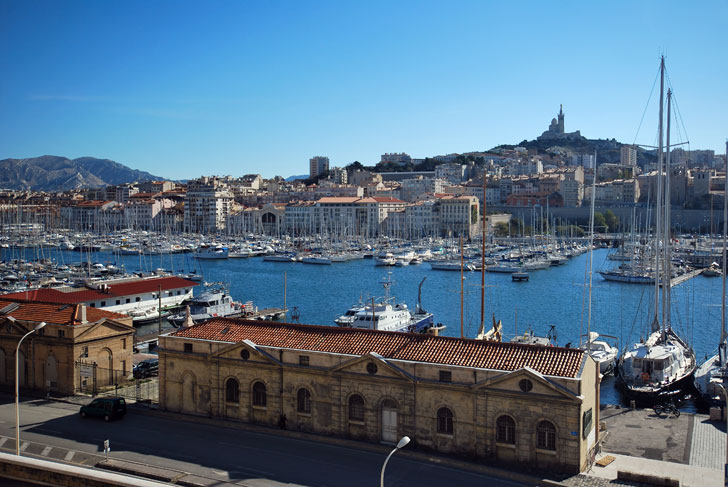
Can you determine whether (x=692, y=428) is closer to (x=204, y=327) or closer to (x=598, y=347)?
(x=598, y=347)

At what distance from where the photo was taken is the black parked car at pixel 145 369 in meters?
22.7

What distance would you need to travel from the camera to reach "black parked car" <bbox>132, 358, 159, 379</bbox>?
22719 millimetres

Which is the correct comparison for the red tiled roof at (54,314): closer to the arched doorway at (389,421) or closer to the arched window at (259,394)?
the arched window at (259,394)

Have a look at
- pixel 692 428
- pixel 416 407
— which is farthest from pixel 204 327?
pixel 692 428

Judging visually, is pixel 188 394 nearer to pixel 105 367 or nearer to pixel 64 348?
pixel 105 367

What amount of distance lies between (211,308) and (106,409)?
2209cm

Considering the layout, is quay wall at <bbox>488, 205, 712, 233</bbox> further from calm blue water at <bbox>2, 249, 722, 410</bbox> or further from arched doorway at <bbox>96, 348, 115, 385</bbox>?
arched doorway at <bbox>96, 348, 115, 385</bbox>

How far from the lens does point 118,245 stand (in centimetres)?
9488

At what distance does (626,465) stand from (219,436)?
29.6 feet

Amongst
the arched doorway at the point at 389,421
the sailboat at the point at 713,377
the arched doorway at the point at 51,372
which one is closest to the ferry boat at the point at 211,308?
the arched doorway at the point at 51,372

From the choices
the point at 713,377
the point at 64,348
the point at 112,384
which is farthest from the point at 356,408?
the point at 713,377

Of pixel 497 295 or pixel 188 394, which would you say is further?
pixel 497 295

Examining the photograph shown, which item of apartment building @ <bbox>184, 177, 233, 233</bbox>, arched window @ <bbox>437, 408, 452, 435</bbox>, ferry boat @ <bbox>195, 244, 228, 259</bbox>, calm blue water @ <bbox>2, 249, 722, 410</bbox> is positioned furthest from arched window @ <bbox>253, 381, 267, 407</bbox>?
apartment building @ <bbox>184, 177, 233, 233</bbox>

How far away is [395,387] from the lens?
15.1 metres
